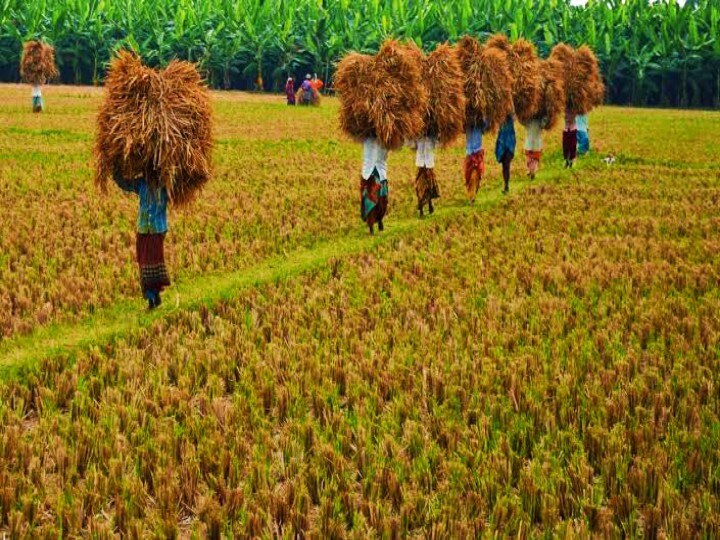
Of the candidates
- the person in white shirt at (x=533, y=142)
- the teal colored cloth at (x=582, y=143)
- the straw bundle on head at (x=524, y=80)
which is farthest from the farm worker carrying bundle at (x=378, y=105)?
the teal colored cloth at (x=582, y=143)

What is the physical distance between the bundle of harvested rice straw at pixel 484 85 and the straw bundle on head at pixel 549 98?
255cm

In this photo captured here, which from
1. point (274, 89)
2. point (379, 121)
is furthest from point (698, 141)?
point (274, 89)

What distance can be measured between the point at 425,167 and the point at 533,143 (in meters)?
4.96

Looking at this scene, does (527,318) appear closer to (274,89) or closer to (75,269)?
(75,269)

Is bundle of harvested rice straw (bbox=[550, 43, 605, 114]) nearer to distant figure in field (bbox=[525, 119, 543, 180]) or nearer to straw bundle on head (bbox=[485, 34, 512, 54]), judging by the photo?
distant figure in field (bbox=[525, 119, 543, 180])

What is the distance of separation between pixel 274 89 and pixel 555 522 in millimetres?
59241

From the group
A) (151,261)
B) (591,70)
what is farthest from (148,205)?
(591,70)

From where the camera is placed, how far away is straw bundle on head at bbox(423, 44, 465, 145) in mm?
11188

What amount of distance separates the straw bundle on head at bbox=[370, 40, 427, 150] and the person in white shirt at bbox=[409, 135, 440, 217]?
1.02m

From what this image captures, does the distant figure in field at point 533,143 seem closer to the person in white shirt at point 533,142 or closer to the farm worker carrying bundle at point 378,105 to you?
the person in white shirt at point 533,142

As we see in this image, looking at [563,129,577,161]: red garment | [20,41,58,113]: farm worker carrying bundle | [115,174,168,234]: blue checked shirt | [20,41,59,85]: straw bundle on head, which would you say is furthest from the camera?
[20,41,59,85]: straw bundle on head

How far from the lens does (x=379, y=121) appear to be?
9.77m

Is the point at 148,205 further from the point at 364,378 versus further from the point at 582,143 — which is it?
the point at 582,143

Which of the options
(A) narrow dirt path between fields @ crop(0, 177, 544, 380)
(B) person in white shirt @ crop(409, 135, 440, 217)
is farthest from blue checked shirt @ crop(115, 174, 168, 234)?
(B) person in white shirt @ crop(409, 135, 440, 217)
